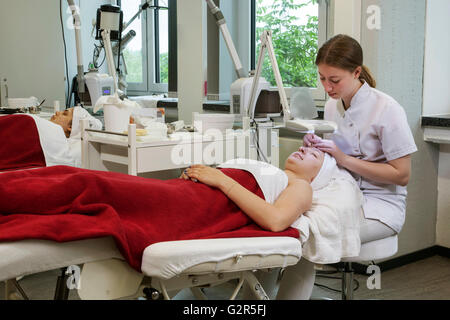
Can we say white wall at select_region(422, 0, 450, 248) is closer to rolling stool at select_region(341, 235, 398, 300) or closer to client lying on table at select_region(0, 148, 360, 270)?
rolling stool at select_region(341, 235, 398, 300)

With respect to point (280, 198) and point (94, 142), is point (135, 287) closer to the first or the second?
point (280, 198)

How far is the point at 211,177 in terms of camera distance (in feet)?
4.61

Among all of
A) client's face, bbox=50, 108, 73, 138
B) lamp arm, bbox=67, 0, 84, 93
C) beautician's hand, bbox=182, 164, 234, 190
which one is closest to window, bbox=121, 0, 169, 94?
lamp arm, bbox=67, 0, 84, 93

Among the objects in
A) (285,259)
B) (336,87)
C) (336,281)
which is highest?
(336,87)

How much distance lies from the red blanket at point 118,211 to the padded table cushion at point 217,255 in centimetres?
6

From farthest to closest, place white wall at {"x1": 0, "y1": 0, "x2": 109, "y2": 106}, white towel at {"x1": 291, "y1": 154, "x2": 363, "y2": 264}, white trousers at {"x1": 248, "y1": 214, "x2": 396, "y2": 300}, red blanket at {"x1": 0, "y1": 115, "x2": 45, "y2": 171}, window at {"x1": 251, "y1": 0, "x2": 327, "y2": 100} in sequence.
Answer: white wall at {"x1": 0, "y1": 0, "x2": 109, "y2": 106} < window at {"x1": 251, "y1": 0, "x2": 327, "y2": 100} < red blanket at {"x1": 0, "y1": 115, "x2": 45, "y2": 171} < white trousers at {"x1": 248, "y1": 214, "x2": 396, "y2": 300} < white towel at {"x1": 291, "y1": 154, "x2": 363, "y2": 264}

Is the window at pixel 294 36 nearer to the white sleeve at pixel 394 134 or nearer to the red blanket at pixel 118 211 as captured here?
the white sleeve at pixel 394 134

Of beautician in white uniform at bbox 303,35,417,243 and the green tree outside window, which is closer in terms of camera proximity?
beautician in white uniform at bbox 303,35,417,243

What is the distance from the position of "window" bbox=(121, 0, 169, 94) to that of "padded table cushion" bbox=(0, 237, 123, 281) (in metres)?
3.13

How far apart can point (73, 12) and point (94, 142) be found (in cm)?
111

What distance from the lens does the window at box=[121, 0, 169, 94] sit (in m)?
4.23
